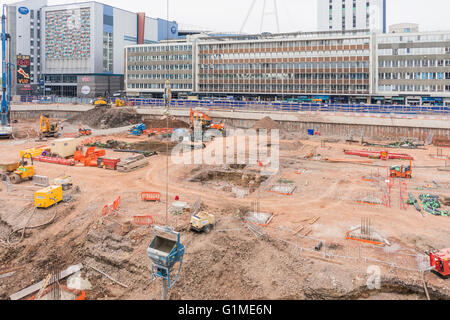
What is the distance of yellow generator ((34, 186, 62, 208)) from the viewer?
71.9ft

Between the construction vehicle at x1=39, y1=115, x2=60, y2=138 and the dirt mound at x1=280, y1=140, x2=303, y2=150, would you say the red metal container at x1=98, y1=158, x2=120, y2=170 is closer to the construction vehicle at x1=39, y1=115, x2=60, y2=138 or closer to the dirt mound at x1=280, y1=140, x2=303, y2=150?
the dirt mound at x1=280, y1=140, x2=303, y2=150

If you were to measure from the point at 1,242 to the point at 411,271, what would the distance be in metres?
20.3

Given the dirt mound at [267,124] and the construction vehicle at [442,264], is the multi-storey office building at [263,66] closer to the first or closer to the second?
the dirt mound at [267,124]

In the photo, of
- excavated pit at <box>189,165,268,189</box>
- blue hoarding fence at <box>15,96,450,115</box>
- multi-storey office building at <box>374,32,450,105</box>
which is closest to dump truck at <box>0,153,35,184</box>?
excavated pit at <box>189,165,268,189</box>

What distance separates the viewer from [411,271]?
47.3 ft

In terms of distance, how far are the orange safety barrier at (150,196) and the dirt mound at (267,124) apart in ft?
98.2

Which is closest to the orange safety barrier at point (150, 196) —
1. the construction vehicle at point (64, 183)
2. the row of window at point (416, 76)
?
the construction vehicle at point (64, 183)

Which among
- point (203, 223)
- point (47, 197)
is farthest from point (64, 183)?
point (203, 223)

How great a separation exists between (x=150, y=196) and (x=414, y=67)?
6642cm

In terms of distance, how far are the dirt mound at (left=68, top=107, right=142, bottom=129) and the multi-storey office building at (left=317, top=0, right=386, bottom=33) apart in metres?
74.4

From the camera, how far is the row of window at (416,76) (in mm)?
68875

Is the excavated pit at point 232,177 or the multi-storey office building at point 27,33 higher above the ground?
the multi-storey office building at point 27,33

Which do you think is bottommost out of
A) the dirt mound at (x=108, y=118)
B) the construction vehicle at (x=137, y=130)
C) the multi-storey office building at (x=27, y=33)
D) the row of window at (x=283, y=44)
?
the construction vehicle at (x=137, y=130)

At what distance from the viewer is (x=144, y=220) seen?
785 inches
